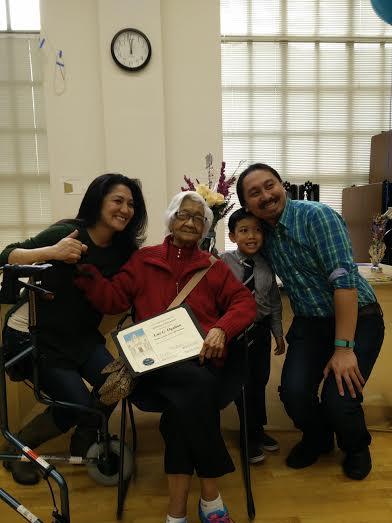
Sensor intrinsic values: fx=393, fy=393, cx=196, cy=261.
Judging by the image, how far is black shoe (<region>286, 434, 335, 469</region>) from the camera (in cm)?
171

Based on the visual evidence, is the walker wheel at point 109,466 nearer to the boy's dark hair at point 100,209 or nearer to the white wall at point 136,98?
the boy's dark hair at point 100,209

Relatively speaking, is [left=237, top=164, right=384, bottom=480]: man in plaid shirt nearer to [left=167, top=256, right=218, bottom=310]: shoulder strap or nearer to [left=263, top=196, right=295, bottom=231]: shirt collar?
[left=263, top=196, right=295, bottom=231]: shirt collar

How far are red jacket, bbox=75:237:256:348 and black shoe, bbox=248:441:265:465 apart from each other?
65 cm

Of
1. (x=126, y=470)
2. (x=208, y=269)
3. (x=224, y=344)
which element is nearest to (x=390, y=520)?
(x=224, y=344)

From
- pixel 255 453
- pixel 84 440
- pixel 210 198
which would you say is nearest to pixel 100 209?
pixel 210 198

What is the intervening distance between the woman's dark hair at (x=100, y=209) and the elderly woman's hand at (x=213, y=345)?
0.60m

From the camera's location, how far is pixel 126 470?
1.57 meters

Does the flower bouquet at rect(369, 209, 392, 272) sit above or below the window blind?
below

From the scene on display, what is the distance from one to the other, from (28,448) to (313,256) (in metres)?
1.25

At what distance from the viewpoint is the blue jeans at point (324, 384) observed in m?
1.60

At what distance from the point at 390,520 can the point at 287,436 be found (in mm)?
628

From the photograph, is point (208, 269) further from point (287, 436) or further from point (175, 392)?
point (287, 436)

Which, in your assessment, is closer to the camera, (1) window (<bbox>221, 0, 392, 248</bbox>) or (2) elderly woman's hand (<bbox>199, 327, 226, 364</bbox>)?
(2) elderly woman's hand (<bbox>199, 327, 226, 364</bbox>)

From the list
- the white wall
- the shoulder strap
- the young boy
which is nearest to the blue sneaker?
the young boy
